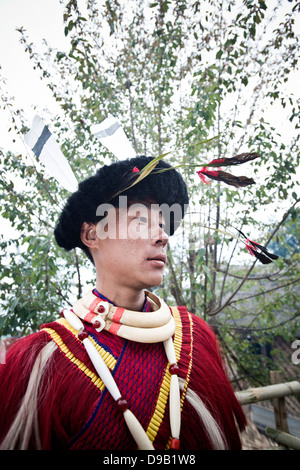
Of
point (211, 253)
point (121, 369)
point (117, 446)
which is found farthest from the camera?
point (211, 253)

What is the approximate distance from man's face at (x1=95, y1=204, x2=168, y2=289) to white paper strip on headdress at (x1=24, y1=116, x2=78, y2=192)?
31cm

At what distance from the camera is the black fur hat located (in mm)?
1266

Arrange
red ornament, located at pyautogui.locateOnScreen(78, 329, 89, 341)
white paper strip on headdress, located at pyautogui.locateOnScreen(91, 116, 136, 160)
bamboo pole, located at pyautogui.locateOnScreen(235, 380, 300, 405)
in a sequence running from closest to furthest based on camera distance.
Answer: red ornament, located at pyautogui.locateOnScreen(78, 329, 89, 341) < white paper strip on headdress, located at pyautogui.locateOnScreen(91, 116, 136, 160) < bamboo pole, located at pyautogui.locateOnScreen(235, 380, 300, 405)

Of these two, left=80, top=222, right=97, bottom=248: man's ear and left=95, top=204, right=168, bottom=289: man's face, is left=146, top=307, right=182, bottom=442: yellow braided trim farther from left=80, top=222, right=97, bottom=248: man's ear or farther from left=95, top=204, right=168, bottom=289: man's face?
left=80, top=222, right=97, bottom=248: man's ear

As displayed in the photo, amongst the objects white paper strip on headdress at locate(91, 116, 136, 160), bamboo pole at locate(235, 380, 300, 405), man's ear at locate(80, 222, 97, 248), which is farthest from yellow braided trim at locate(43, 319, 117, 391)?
bamboo pole at locate(235, 380, 300, 405)

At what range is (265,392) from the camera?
227cm

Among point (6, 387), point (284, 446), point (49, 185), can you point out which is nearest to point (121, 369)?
point (6, 387)

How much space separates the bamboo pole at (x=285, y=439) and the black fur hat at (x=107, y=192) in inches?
86.3

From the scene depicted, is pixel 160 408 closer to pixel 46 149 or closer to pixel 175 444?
pixel 175 444

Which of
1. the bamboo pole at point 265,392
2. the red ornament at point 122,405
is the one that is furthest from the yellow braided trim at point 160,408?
the bamboo pole at point 265,392

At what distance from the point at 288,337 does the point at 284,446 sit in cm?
213

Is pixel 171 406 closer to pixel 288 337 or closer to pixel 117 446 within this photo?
pixel 117 446

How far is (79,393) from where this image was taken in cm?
95

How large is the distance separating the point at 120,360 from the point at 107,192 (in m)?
0.72
